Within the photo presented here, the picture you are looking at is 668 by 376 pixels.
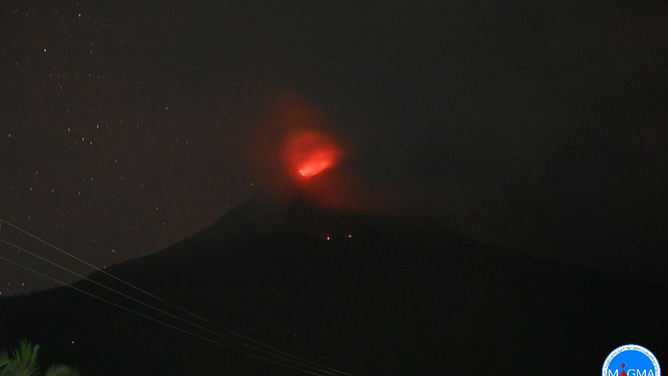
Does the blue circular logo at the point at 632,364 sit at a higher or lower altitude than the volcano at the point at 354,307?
lower

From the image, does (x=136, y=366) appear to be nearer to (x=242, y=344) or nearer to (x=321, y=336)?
(x=242, y=344)

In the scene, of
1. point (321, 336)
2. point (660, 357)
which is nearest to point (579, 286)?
point (660, 357)

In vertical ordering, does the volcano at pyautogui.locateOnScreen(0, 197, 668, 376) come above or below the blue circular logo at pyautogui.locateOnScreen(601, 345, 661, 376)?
above

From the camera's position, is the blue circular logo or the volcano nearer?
the blue circular logo

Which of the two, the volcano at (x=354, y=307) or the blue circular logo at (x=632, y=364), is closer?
the blue circular logo at (x=632, y=364)
